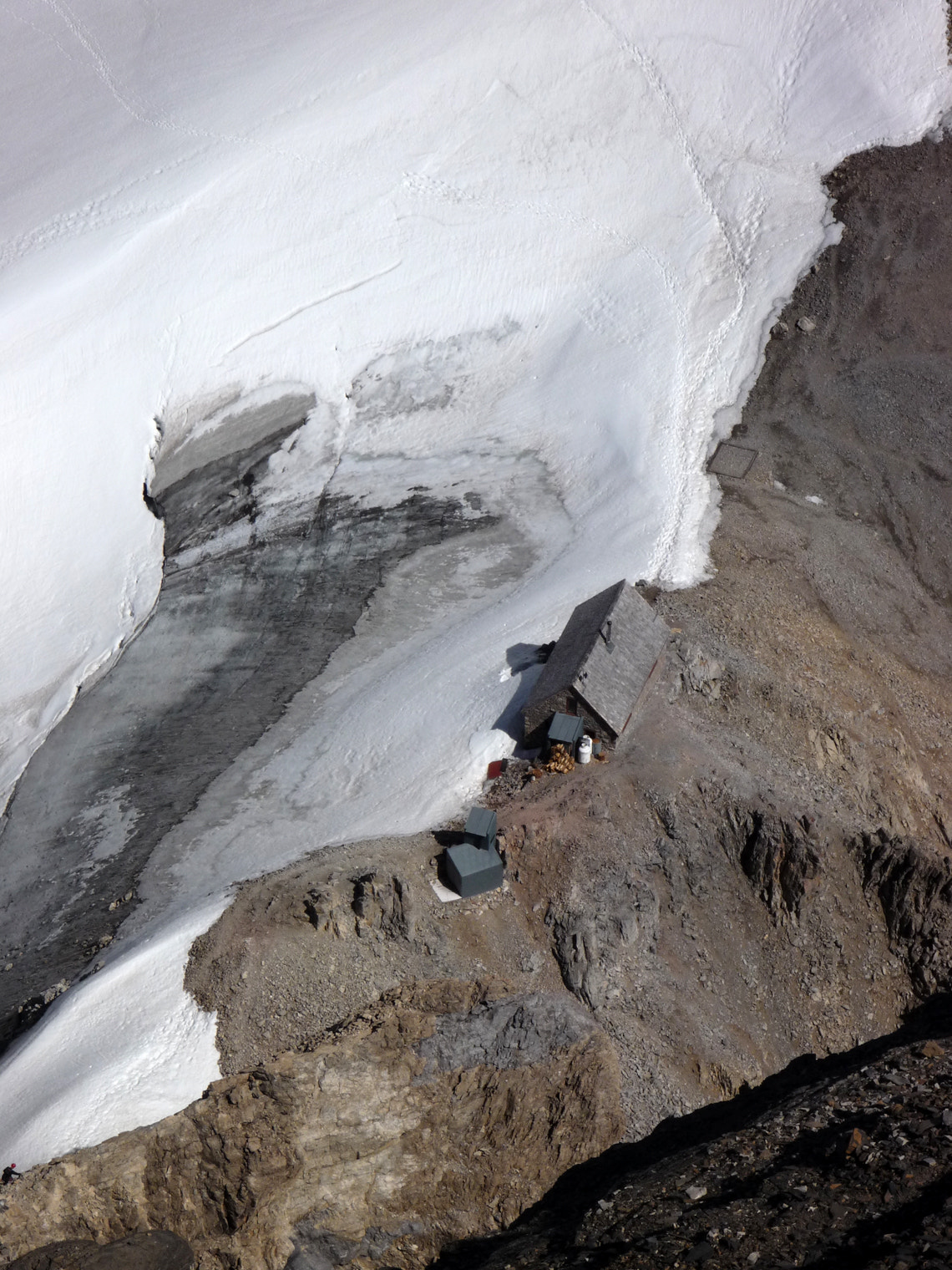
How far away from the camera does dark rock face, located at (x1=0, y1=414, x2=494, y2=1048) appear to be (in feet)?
72.3

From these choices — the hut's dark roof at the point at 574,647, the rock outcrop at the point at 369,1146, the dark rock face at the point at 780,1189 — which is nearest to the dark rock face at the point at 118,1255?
the rock outcrop at the point at 369,1146

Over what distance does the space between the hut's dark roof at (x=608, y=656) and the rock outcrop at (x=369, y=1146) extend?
17.5 feet

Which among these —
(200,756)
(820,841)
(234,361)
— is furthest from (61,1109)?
(234,361)

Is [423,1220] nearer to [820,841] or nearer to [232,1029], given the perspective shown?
[232,1029]

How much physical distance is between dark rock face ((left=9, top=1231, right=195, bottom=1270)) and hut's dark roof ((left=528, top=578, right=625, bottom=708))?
34.1 ft

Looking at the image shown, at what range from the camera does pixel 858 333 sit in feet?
110

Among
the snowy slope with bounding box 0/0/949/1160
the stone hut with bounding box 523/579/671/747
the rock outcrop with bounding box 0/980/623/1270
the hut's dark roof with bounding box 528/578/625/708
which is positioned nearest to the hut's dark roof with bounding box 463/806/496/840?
the rock outcrop with bounding box 0/980/623/1270

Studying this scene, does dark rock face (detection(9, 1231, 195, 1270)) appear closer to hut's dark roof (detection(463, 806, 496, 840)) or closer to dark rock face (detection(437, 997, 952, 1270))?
dark rock face (detection(437, 997, 952, 1270))

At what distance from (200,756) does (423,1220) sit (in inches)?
444

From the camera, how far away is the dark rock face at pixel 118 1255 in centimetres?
1449

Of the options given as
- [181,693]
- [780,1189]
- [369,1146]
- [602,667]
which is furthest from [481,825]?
[181,693]

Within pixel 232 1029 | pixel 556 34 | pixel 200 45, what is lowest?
pixel 232 1029

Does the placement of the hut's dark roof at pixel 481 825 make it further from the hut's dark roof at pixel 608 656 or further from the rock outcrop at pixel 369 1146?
the hut's dark roof at pixel 608 656

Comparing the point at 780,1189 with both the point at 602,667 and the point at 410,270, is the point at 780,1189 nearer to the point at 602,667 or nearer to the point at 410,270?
the point at 602,667
